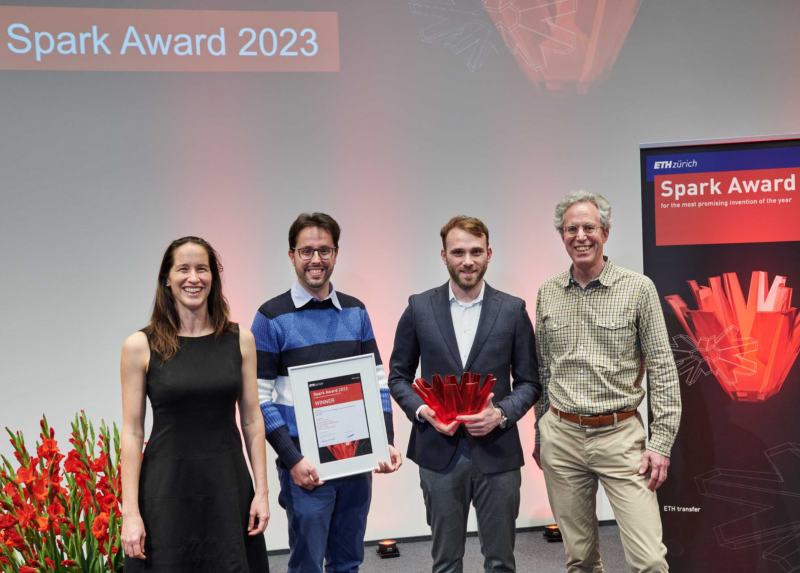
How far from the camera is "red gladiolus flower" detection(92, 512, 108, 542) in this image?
2.18m

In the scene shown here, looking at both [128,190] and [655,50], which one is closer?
[128,190]

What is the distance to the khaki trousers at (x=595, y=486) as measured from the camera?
8.16 ft

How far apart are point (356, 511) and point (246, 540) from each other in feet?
1.53

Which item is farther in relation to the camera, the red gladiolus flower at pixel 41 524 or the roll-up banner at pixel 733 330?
the roll-up banner at pixel 733 330

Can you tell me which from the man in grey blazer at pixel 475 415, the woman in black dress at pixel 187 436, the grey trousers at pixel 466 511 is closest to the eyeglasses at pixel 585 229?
the man in grey blazer at pixel 475 415

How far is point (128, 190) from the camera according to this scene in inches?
148

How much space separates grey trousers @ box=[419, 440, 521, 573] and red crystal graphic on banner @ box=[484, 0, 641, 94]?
261cm

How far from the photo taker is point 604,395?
2504mm

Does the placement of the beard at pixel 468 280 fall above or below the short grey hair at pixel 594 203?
below

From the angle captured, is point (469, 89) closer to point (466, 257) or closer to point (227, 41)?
point (227, 41)

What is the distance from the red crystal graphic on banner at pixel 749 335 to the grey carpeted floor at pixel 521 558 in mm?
1266

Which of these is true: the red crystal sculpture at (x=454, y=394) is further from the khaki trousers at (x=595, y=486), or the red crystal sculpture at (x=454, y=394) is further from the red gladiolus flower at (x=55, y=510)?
the red gladiolus flower at (x=55, y=510)

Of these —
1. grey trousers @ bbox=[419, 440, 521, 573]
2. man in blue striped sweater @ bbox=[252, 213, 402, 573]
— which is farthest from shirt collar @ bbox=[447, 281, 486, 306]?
grey trousers @ bbox=[419, 440, 521, 573]

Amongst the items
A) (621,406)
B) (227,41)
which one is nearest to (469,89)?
(227,41)
